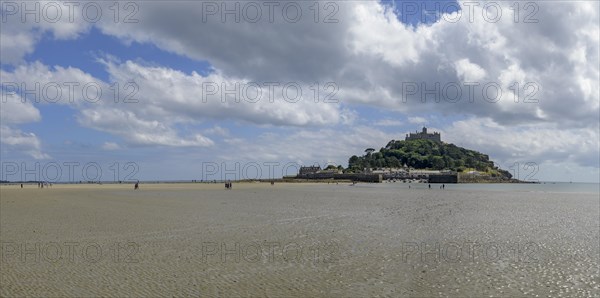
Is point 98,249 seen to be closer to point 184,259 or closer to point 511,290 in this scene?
point 184,259

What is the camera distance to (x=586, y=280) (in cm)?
1267

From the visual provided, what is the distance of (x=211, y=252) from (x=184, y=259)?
1387 millimetres

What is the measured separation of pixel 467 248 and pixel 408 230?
5.00 metres

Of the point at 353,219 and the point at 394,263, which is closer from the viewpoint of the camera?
the point at 394,263

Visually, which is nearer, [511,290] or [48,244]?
[511,290]

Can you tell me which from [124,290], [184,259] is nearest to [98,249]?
[184,259]

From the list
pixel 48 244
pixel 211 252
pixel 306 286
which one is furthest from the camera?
pixel 48 244

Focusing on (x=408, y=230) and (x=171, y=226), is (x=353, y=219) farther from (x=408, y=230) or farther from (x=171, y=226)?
(x=171, y=226)

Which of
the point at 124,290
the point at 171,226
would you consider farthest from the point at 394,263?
the point at 171,226

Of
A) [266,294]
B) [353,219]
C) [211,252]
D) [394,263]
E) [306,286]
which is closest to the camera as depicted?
[266,294]

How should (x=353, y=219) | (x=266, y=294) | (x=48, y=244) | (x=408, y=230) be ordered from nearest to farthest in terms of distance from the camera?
(x=266, y=294) < (x=48, y=244) < (x=408, y=230) < (x=353, y=219)

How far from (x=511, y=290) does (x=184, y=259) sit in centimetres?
944

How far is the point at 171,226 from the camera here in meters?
22.6

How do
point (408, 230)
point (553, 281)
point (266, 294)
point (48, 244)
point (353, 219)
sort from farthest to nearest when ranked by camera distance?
point (353, 219) → point (408, 230) → point (48, 244) → point (553, 281) → point (266, 294)
